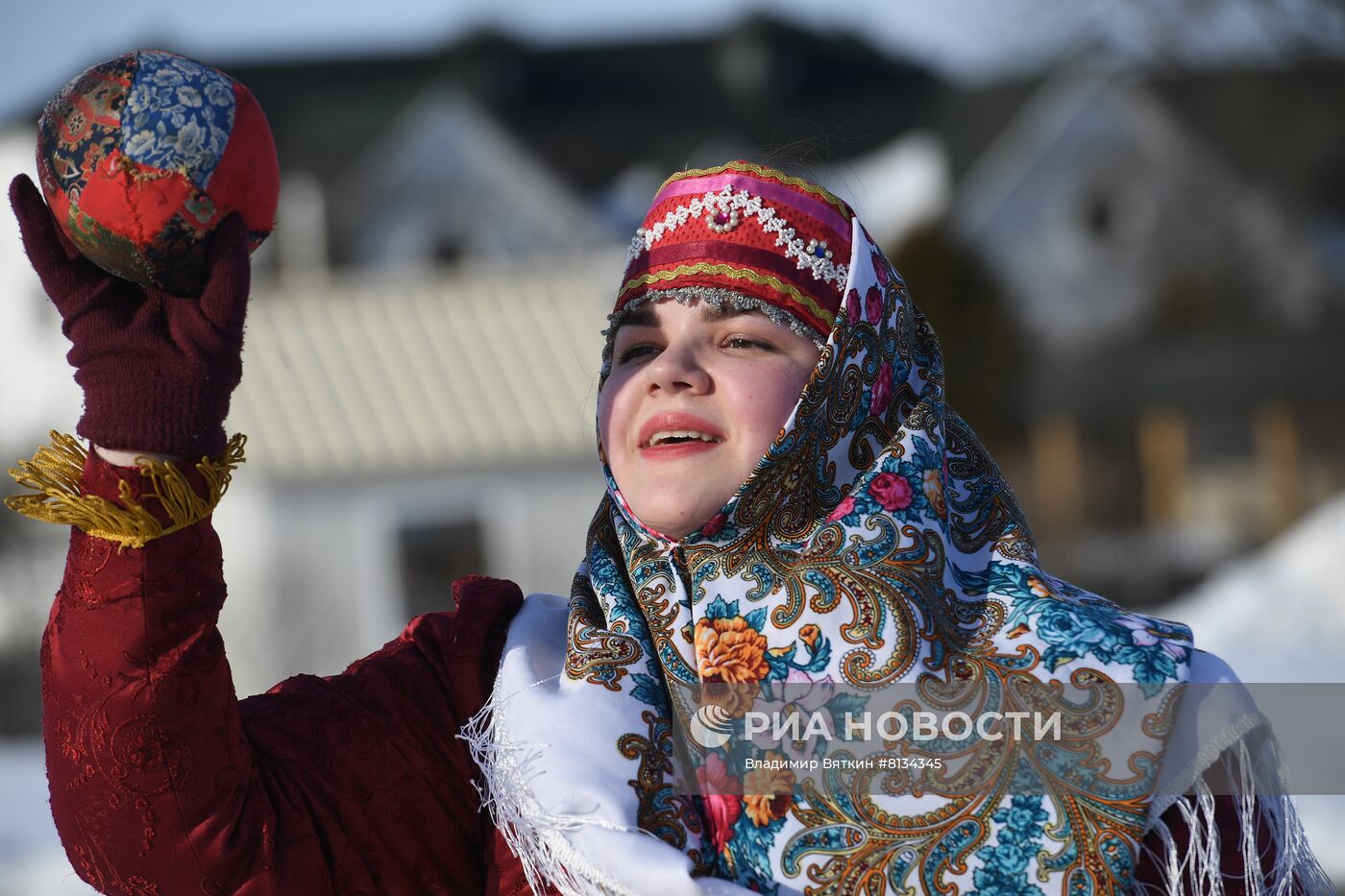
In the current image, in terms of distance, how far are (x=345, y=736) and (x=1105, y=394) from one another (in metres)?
21.5

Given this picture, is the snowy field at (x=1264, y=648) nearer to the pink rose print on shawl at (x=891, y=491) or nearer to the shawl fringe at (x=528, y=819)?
the shawl fringe at (x=528, y=819)

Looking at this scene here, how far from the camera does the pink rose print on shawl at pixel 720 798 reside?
1.98 meters

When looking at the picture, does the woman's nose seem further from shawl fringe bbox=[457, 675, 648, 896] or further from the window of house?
the window of house

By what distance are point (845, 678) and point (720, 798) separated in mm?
215

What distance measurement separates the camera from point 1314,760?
3.56m

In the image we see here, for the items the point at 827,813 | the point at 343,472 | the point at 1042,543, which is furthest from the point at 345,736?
the point at 1042,543

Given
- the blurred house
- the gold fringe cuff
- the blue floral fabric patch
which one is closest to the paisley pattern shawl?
the gold fringe cuff

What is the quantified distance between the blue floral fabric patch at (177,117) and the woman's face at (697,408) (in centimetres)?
60

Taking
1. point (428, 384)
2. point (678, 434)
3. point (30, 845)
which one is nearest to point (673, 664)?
point (678, 434)

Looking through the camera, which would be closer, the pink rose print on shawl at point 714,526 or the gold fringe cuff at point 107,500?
the gold fringe cuff at point 107,500

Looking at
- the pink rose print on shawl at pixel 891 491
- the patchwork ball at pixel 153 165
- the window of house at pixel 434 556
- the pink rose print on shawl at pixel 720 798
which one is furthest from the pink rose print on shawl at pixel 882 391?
the window of house at pixel 434 556

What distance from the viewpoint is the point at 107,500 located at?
1.67 m

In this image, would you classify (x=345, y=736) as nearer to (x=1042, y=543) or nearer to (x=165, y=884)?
(x=165, y=884)

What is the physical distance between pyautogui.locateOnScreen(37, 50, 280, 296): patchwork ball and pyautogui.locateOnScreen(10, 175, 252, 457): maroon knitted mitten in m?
0.03
